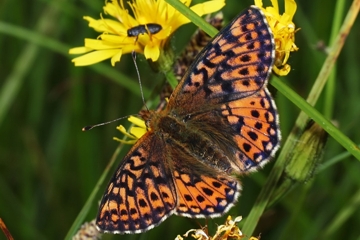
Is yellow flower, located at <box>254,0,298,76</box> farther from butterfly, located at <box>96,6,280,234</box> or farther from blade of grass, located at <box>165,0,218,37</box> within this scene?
blade of grass, located at <box>165,0,218,37</box>

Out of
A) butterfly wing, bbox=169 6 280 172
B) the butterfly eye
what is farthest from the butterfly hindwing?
the butterfly eye

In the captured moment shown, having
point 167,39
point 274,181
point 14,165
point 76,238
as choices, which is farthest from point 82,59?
point 14,165

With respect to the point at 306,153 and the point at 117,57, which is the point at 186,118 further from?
the point at 306,153

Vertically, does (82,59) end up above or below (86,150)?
above

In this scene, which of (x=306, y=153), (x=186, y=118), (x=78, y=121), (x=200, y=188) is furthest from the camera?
(x=78, y=121)

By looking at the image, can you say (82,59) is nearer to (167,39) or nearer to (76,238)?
(167,39)

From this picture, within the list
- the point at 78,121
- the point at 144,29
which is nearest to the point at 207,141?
the point at 144,29

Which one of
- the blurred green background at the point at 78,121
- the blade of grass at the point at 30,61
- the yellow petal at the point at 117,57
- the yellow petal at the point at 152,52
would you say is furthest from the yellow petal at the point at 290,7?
the blade of grass at the point at 30,61
